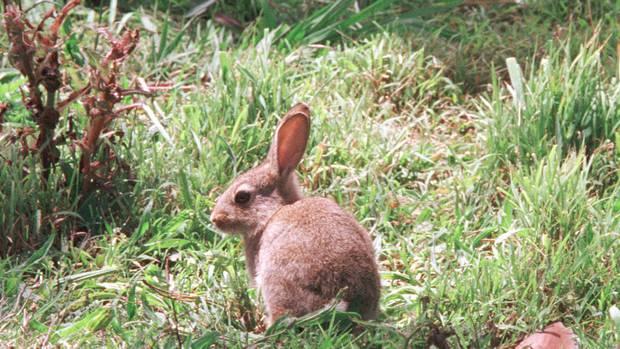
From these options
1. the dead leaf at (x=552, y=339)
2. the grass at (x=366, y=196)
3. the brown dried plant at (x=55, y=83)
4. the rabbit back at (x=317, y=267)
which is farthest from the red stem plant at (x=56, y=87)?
the dead leaf at (x=552, y=339)

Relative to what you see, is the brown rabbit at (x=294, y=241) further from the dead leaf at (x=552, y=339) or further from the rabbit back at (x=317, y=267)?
the dead leaf at (x=552, y=339)

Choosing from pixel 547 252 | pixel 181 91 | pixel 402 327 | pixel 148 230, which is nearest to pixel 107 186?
pixel 148 230

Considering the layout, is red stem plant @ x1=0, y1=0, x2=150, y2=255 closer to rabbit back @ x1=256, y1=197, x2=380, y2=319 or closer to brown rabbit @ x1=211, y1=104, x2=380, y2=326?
brown rabbit @ x1=211, y1=104, x2=380, y2=326

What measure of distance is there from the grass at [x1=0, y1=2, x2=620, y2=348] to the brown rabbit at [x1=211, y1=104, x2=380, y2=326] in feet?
0.36

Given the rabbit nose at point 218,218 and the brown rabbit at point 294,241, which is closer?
the brown rabbit at point 294,241

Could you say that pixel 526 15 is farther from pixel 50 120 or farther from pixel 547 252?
pixel 50 120

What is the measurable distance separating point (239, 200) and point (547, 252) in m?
1.23

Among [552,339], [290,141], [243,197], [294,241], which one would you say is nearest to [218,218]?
[243,197]

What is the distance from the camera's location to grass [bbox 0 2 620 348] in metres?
4.04

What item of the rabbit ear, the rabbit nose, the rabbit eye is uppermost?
the rabbit ear

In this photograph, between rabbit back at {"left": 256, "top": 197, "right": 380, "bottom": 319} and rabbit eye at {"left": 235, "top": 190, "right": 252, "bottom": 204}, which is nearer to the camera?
rabbit back at {"left": 256, "top": 197, "right": 380, "bottom": 319}

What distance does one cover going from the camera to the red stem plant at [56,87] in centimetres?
435

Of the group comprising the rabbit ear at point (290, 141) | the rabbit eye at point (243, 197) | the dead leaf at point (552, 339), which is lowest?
the dead leaf at point (552, 339)

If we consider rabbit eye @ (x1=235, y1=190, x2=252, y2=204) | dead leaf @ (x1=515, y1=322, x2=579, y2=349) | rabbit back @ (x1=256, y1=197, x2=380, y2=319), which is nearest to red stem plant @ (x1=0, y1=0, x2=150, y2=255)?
rabbit eye @ (x1=235, y1=190, x2=252, y2=204)
